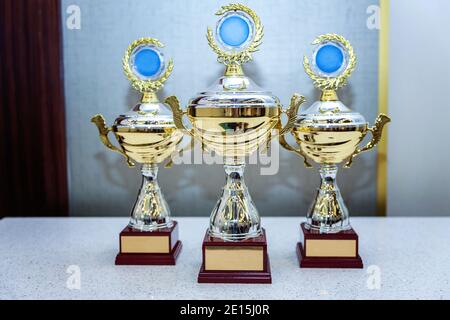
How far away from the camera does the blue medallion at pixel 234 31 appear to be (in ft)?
2.92

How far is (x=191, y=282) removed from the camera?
2.86 feet

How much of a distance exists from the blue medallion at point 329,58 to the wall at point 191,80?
379 mm

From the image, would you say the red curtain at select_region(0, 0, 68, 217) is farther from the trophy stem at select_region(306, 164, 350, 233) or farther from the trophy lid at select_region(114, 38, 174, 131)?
the trophy stem at select_region(306, 164, 350, 233)

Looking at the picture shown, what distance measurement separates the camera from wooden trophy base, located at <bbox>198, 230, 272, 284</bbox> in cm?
87

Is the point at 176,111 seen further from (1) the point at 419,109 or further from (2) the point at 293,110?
(1) the point at 419,109

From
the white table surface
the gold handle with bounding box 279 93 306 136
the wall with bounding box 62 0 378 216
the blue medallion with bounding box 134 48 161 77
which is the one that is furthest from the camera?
the wall with bounding box 62 0 378 216

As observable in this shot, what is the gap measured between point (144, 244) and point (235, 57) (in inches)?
16.2

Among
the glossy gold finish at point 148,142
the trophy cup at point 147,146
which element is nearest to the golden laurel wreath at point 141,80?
the trophy cup at point 147,146

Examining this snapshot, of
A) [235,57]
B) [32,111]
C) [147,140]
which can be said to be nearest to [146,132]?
[147,140]

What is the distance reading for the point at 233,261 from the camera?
2.88ft

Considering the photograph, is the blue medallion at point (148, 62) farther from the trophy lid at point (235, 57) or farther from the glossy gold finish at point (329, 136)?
the glossy gold finish at point (329, 136)

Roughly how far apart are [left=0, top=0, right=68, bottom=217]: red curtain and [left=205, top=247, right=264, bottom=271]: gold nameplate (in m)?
0.73

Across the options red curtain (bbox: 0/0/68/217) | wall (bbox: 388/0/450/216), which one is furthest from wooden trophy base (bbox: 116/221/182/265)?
wall (bbox: 388/0/450/216)

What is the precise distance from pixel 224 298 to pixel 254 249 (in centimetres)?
11
